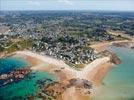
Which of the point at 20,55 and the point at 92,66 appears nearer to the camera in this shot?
the point at 92,66

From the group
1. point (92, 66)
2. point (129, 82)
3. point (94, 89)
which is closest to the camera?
point (94, 89)

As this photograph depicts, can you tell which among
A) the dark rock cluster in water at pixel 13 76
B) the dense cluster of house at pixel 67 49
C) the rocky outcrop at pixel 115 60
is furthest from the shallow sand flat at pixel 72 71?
the dark rock cluster in water at pixel 13 76

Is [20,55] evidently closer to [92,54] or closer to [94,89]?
[92,54]

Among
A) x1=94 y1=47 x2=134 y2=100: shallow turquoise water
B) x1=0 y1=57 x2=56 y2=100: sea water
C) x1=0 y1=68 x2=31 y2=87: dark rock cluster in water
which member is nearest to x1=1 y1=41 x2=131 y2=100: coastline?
x1=94 y1=47 x2=134 y2=100: shallow turquoise water

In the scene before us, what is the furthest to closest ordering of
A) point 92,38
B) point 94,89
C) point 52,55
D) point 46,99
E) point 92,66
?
point 92,38, point 52,55, point 92,66, point 94,89, point 46,99

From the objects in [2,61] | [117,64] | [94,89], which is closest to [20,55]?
[2,61]

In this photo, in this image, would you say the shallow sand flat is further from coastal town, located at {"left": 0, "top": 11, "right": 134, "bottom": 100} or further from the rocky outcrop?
the rocky outcrop
